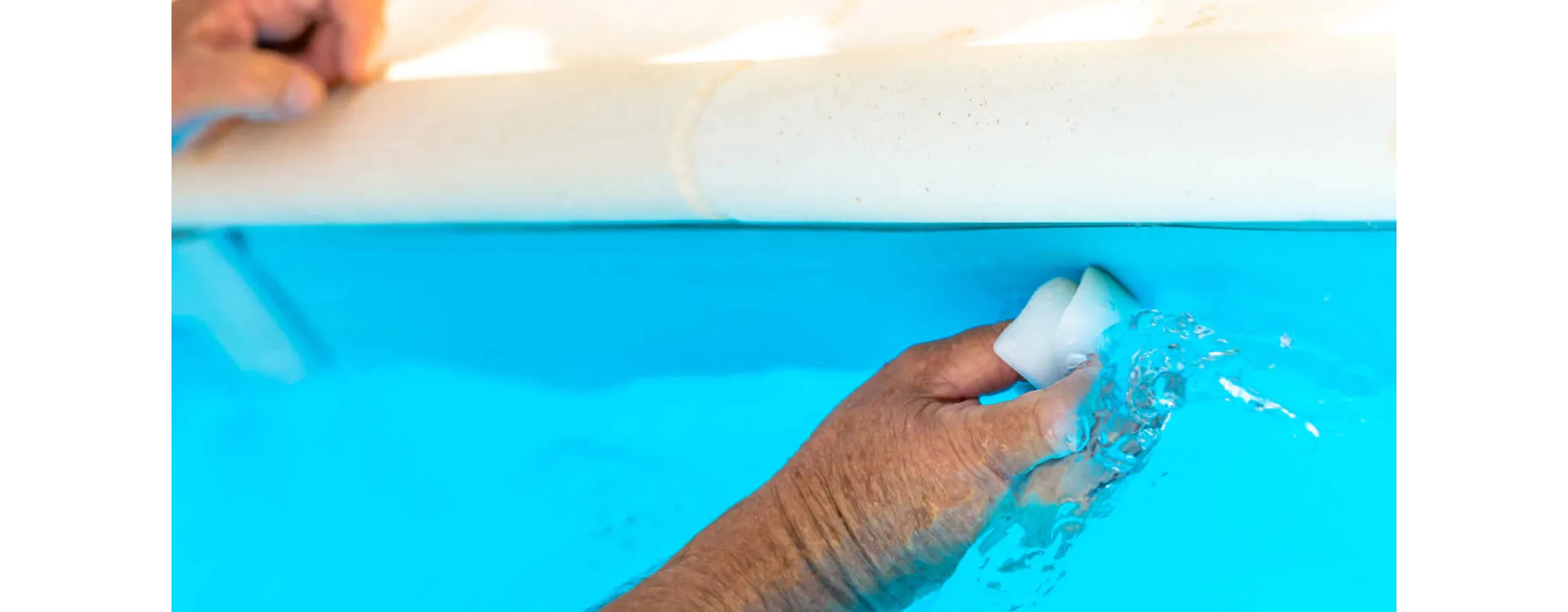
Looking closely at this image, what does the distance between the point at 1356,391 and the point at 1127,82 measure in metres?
0.42

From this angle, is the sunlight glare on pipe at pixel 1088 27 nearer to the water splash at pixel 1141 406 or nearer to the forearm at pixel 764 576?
the water splash at pixel 1141 406

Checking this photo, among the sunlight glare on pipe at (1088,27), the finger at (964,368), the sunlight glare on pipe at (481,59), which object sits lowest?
the finger at (964,368)

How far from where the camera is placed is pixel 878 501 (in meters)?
0.97

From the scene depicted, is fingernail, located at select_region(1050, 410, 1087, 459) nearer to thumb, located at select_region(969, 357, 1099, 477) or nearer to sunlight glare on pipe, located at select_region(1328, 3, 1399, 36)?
thumb, located at select_region(969, 357, 1099, 477)

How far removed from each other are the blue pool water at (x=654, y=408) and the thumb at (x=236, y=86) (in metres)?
0.27

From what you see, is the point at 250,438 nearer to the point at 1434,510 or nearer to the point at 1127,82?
the point at 1127,82

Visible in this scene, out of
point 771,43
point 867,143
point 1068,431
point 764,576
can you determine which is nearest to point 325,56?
point 771,43

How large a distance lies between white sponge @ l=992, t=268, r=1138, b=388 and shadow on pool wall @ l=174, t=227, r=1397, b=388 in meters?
0.03

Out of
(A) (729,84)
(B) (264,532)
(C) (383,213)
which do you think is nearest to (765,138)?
(A) (729,84)

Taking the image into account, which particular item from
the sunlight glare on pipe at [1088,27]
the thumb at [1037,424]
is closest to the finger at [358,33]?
the sunlight glare on pipe at [1088,27]

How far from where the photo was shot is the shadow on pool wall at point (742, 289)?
35.7 inches

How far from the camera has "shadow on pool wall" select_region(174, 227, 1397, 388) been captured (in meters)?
0.91

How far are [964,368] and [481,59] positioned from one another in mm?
536

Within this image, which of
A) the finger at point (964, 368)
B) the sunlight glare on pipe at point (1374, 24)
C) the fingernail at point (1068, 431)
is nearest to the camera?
the sunlight glare on pipe at point (1374, 24)
